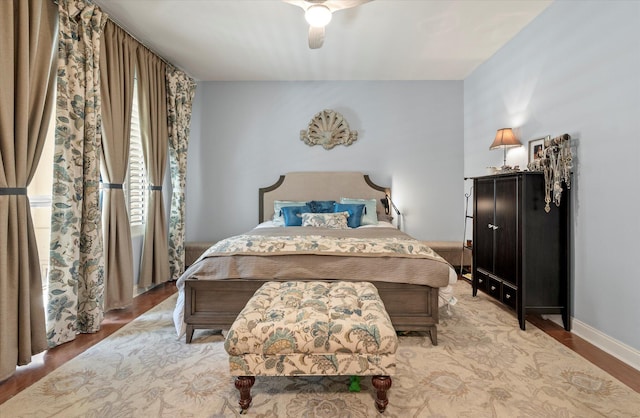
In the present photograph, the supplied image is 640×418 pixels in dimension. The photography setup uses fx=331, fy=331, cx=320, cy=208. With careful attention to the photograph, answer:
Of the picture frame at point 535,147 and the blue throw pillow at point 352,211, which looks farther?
the blue throw pillow at point 352,211

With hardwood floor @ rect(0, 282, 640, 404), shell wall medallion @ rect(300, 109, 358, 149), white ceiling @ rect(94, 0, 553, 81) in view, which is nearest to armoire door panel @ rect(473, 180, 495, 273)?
hardwood floor @ rect(0, 282, 640, 404)

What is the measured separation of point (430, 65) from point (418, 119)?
2.62 feet

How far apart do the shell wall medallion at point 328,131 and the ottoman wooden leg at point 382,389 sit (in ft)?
11.7

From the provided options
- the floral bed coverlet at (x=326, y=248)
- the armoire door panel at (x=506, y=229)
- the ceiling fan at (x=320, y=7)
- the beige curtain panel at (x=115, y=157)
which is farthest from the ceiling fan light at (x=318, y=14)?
the armoire door panel at (x=506, y=229)

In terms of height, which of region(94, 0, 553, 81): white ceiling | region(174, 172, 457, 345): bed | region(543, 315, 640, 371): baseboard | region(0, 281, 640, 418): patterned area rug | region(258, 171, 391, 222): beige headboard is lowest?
region(0, 281, 640, 418): patterned area rug

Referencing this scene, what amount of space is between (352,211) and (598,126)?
2414mm

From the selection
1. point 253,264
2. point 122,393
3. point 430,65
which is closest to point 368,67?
point 430,65

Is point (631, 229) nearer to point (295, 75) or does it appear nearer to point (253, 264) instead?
point (253, 264)

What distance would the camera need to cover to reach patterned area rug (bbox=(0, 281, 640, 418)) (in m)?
1.68

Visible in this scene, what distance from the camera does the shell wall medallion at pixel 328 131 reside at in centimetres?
475

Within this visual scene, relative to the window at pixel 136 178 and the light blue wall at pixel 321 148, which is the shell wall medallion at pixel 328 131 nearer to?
the light blue wall at pixel 321 148

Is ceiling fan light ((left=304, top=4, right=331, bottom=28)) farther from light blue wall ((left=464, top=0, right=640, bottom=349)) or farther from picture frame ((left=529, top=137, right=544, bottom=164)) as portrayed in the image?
picture frame ((left=529, top=137, right=544, bottom=164))

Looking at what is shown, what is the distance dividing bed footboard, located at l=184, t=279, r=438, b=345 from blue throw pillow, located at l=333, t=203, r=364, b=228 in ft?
5.27

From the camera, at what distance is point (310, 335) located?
1614mm
